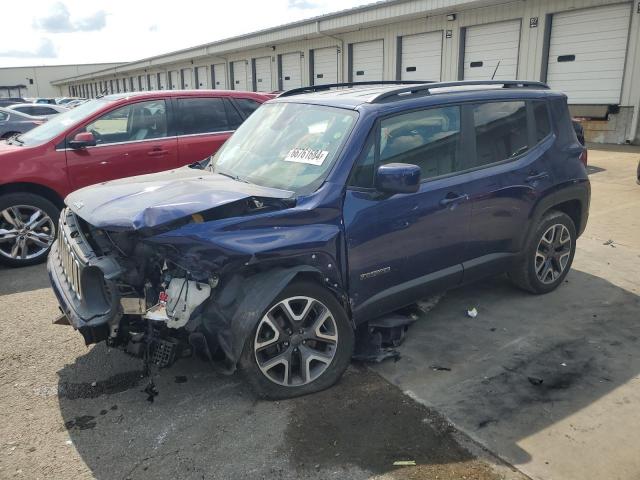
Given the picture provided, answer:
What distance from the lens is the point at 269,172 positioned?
3727 mm

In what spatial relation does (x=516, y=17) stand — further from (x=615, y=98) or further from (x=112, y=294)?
(x=112, y=294)

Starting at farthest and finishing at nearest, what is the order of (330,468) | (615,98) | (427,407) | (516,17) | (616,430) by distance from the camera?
(516,17) → (615,98) → (427,407) → (616,430) → (330,468)

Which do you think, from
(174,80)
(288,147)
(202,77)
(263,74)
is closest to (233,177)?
(288,147)

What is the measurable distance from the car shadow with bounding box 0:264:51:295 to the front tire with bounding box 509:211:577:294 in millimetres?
4515

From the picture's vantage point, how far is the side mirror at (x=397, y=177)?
3.29 meters

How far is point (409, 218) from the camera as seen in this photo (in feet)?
11.8

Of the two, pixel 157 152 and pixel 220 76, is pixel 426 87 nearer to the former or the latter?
pixel 157 152

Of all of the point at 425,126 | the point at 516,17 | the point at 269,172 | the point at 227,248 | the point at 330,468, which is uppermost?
the point at 516,17

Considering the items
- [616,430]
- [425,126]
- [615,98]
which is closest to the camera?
[616,430]

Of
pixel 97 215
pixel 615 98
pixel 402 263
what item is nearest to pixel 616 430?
pixel 402 263

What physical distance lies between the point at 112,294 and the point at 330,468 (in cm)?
152

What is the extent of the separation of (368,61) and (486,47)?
5439mm

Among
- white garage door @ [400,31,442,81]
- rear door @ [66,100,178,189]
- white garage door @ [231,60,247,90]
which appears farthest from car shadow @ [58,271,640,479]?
white garage door @ [231,60,247,90]

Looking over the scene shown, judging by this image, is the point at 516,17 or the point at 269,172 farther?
the point at 516,17
